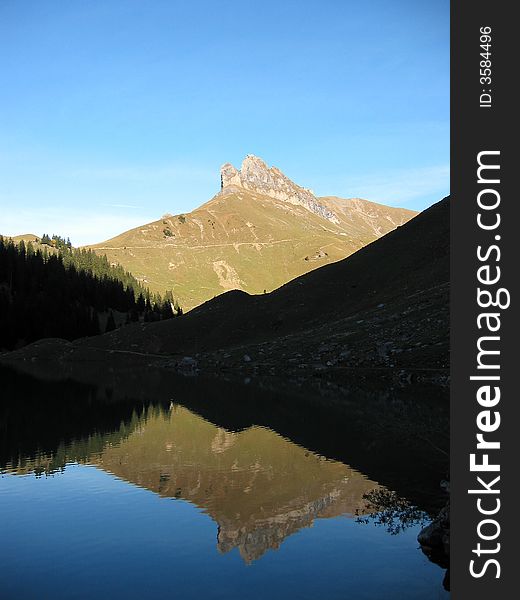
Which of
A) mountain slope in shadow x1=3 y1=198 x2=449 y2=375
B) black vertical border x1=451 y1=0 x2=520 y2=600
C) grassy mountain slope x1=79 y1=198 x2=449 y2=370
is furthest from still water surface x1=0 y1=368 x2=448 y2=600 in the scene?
grassy mountain slope x1=79 y1=198 x2=449 y2=370

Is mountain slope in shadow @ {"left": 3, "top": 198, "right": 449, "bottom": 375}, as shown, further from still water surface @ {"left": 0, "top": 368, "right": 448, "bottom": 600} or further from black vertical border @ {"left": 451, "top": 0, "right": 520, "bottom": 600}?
black vertical border @ {"left": 451, "top": 0, "right": 520, "bottom": 600}

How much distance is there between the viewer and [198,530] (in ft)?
82.5

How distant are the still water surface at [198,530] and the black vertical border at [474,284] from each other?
3243mm

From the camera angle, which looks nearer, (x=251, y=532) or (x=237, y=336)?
(x=251, y=532)

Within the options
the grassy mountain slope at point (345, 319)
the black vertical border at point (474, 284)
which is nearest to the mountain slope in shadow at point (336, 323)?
the grassy mountain slope at point (345, 319)

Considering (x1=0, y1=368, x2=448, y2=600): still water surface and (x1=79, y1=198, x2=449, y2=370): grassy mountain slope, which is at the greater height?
(x1=79, y1=198, x2=449, y2=370): grassy mountain slope

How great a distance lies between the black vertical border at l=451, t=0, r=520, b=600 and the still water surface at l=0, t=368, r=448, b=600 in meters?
3.24

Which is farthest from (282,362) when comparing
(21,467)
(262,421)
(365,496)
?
(365,496)

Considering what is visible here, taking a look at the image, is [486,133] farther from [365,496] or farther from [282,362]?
[282,362]

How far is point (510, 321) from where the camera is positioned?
716 inches

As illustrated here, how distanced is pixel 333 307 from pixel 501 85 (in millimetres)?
107069

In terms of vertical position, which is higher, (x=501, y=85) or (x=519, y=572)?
(x=501, y=85)

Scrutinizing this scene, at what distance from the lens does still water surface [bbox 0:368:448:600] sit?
19203 millimetres

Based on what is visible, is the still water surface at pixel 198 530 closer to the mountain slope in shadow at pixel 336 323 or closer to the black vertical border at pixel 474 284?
the black vertical border at pixel 474 284
